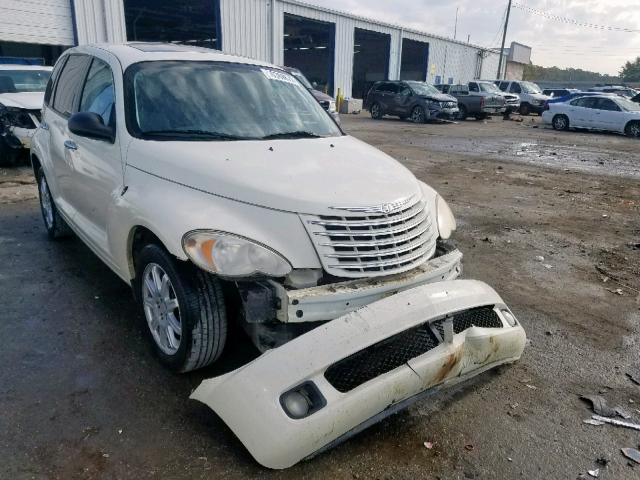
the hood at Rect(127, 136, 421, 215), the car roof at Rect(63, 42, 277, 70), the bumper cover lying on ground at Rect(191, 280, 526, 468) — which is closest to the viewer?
the bumper cover lying on ground at Rect(191, 280, 526, 468)

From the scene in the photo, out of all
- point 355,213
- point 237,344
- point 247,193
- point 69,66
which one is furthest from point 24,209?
point 355,213

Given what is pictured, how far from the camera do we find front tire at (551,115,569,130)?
68.4 ft

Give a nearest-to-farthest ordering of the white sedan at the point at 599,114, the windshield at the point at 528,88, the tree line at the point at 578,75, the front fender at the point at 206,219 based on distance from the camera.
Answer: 1. the front fender at the point at 206,219
2. the white sedan at the point at 599,114
3. the windshield at the point at 528,88
4. the tree line at the point at 578,75

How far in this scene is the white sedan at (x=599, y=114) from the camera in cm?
1927

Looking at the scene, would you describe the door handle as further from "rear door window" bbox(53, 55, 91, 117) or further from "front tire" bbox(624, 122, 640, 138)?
"front tire" bbox(624, 122, 640, 138)

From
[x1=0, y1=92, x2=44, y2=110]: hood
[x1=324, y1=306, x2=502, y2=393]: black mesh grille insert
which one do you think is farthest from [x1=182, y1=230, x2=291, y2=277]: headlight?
[x1=0, y1=92, x2=44, y2=110]: hood

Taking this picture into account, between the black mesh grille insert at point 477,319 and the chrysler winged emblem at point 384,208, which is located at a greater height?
the chrysler winged emblem at point 384,208

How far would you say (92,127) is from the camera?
132 inches

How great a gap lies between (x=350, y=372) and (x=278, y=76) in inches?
106

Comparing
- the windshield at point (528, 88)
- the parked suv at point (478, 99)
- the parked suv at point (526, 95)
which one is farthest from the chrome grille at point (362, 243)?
the windshield at point (528, 88)

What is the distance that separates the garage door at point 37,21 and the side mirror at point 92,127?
48.3 feet

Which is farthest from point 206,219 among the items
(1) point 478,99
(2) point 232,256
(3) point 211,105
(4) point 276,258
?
(1) point 478,99

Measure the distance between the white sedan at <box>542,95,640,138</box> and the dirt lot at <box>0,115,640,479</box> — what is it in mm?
15862

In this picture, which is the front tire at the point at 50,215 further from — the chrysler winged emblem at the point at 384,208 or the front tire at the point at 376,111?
the front tire at the point at 376,111
